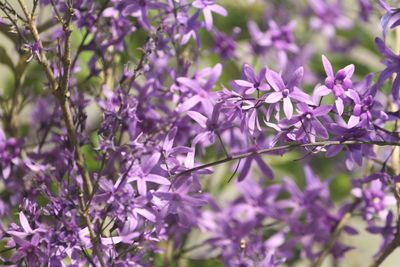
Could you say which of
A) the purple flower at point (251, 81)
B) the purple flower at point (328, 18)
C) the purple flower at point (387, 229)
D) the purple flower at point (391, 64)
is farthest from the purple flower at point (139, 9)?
the purple flower at point (328, 18)

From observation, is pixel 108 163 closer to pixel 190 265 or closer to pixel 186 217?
Result: pixel 186 217

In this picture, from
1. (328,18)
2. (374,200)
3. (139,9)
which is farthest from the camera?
(328,18)

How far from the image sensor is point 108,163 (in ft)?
2.78

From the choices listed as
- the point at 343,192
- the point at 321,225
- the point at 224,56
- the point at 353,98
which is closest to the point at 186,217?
the point at 353,98

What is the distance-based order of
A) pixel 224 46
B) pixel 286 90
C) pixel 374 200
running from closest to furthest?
pixel 286 90 → pixel 374 200 → pixel 224 46

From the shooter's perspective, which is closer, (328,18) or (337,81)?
(337,81)

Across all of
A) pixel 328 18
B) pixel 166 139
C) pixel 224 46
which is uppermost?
pixel 166 139

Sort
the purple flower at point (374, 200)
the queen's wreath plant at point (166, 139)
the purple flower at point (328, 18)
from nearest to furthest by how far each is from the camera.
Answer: the queen's wreath plant at point (166, 139) < the purple flower at point (374, 200) < the purple flower at point (328, 18)

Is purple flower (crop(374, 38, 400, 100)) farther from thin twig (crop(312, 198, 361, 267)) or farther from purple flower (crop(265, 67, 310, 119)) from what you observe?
thin twig (crop(312, 198, 361, 267))

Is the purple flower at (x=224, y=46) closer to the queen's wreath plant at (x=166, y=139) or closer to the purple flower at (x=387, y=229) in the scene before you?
the queen's wreath plant at (x=166, y=139)

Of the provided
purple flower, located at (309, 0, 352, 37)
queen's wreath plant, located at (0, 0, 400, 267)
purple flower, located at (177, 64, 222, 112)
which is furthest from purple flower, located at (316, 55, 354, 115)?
purple flower, located at (309, 0, 352, 37)

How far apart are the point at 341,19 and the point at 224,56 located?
2.73 ft

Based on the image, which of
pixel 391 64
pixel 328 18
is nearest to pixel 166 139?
pixel 391 64

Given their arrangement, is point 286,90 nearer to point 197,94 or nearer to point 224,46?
point 197,94
